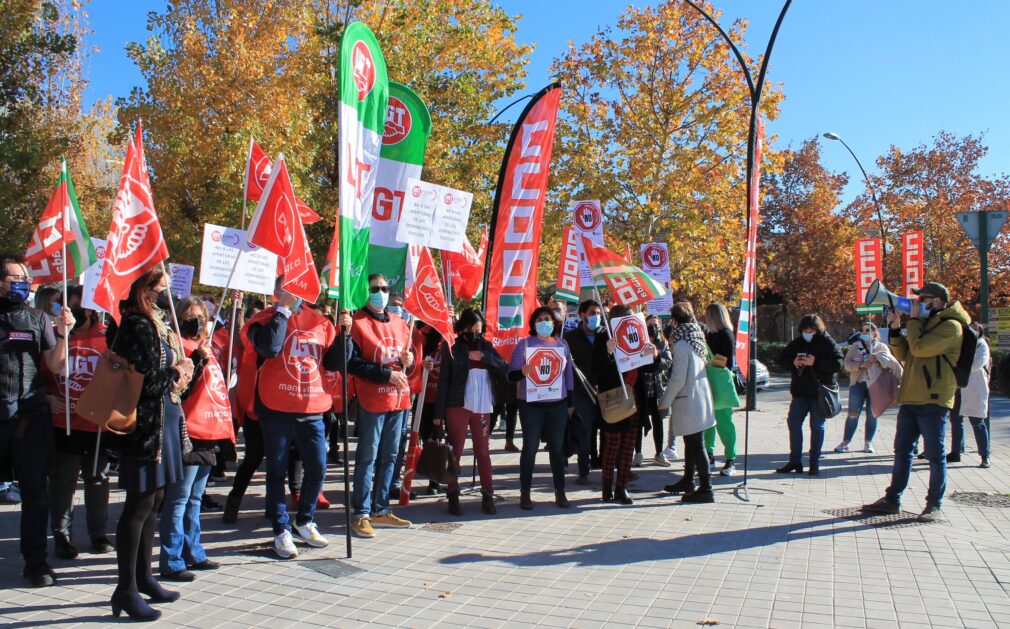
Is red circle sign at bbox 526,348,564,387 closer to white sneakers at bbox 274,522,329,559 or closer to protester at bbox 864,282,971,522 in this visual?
white sneakers at bbox 274,522,329,559

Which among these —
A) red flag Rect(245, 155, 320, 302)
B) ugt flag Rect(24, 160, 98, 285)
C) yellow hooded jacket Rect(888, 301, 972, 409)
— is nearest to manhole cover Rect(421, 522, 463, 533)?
red flag Rect(245, 155, 320, 302)

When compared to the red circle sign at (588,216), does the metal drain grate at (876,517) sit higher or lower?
lower

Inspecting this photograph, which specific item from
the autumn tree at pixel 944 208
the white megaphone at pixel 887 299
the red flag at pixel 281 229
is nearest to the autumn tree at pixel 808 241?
the autumn tree at pixel 944 208

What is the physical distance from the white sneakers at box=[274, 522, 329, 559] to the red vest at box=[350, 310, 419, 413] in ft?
3.31

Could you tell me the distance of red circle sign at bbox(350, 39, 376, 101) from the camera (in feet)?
19.2

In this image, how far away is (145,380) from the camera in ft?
14.5

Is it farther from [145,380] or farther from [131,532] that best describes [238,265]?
[131,532]

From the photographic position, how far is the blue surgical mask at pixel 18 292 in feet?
16.2

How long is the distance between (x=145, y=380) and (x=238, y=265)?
210 centimetres

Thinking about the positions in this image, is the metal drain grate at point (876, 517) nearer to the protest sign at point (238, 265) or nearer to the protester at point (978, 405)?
the protester at point (978, 405)

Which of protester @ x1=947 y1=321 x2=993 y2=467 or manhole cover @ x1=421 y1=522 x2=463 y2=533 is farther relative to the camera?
protester @ x1=947 y1=321 x2=993 y2=467

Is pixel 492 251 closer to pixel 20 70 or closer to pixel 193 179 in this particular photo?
pixel 193 179

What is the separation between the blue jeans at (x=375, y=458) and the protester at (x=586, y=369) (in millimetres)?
2418

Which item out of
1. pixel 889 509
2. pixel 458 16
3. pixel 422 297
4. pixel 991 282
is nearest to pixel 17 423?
pixel 422 297
